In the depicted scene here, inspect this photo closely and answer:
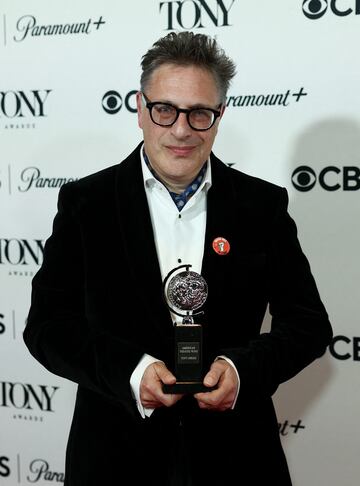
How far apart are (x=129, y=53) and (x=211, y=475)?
122cm

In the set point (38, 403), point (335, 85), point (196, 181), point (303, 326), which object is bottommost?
point (38, 403)

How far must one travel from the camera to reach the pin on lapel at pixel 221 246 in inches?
43.1

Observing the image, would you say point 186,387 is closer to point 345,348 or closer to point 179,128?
point 179,128

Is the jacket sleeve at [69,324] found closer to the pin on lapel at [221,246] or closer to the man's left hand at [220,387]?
the man's left hand at [220,387]

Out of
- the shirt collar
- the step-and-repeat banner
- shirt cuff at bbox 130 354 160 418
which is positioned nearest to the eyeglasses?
the shirt collar

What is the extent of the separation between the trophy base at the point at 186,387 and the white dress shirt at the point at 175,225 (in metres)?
0.16

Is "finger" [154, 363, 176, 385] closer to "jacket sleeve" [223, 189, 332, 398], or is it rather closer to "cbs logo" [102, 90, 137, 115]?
"jacket sleeve" [223, 189, 332, 398]

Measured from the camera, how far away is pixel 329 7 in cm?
159

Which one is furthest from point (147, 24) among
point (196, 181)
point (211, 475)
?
point (211, 475)

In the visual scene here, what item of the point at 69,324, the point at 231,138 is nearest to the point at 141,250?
the point at 69,324

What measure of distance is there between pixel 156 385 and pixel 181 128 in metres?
0.46

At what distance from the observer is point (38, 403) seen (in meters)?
1.98

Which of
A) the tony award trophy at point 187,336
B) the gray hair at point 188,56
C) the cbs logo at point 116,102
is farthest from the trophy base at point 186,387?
the cbs logo at point 116,102

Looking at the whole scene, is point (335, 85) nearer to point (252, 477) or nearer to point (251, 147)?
point (251, 147)
